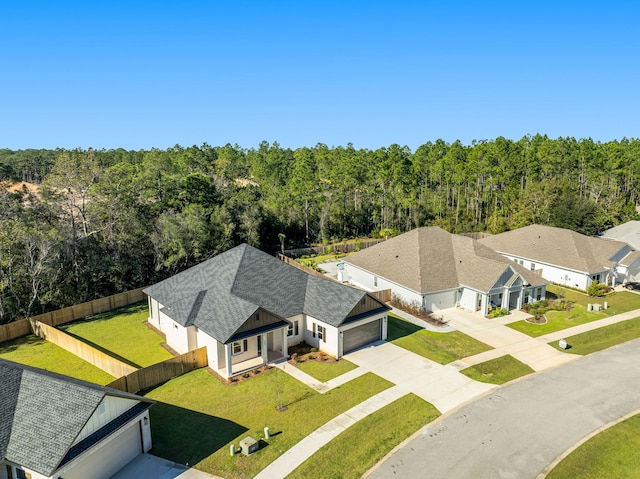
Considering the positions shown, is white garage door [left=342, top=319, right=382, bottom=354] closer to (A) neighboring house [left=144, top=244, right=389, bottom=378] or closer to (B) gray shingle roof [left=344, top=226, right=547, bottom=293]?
(A) neighboring house [left=144, top=244, right=389, bottom=378]

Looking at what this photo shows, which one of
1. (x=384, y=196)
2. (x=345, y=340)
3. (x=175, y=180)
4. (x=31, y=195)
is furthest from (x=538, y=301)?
(x=31, y=195)

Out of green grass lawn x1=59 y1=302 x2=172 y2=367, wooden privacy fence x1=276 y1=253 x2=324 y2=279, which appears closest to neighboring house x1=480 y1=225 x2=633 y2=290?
wooden privacy fence x1=276 y1=253 x2=324 y2=279

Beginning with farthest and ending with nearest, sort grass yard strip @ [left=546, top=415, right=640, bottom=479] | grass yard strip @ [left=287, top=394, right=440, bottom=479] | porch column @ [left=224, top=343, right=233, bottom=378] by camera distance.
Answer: porch column @ [left=224, top=343, right=233, bottom=378] → grass yard strip @ [left=287, top=394, right=440, bottom=479] → grass yard strip @ [left=546, top=415, right=640, bottom=479]

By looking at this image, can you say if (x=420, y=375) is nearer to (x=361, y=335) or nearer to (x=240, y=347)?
(x=361, y=335)

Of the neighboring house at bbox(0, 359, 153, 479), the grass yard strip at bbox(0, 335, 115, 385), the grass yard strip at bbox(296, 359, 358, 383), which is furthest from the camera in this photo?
the grass yard strip at bbox(0, 335, 115, 385)

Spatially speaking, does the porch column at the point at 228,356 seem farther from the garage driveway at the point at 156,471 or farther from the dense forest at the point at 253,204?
the dense forest at the point at 253,204

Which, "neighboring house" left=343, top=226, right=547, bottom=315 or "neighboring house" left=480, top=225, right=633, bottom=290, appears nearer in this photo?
"neighboring house" left=343, top=226, right=547, bottom=315

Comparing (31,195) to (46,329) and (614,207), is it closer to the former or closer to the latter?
(46,329)
